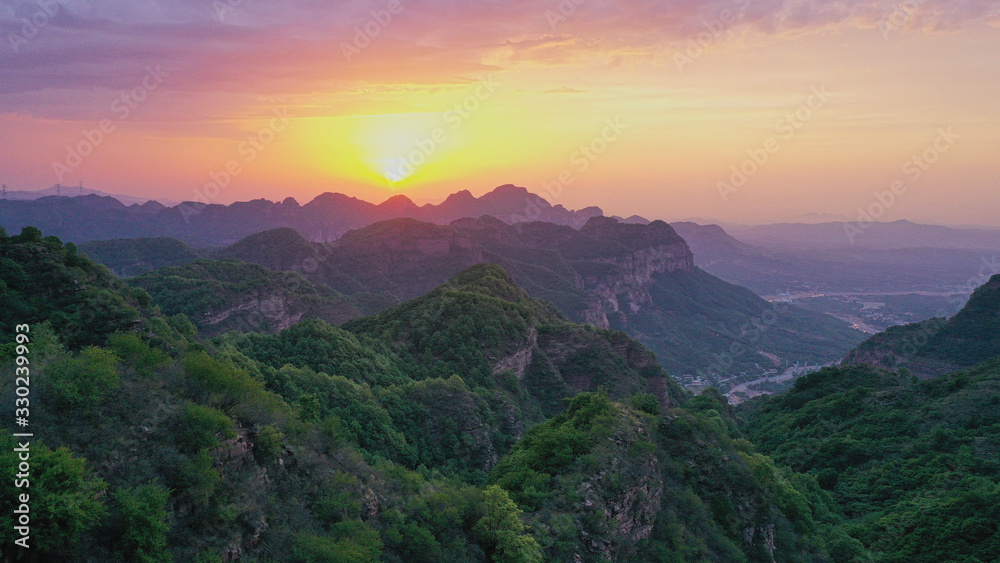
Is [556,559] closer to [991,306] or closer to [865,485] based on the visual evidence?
[865,485]

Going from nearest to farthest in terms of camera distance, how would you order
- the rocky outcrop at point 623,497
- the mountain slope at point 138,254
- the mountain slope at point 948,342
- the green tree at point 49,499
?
the green tree at point 49,499
the rocky outcrop at point 623,497
the mountain slope at point 948,342
the mountain slope at point 138,254

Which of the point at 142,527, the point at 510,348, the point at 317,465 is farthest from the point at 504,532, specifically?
the point at 510,348

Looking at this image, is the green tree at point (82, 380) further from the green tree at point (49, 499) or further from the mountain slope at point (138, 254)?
the mountain slope at point (138, 254)

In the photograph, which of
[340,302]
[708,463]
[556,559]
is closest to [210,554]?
[556,559]

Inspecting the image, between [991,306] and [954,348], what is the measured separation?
1263 cm

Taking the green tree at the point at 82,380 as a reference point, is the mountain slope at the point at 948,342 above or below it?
below

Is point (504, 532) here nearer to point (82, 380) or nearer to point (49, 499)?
point (49, 499)

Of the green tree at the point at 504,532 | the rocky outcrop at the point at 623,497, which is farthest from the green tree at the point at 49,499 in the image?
the rocky outcrop at the point at 623,497

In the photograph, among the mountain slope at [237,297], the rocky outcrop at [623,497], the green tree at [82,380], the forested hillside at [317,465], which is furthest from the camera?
the mountain slope at [237,297]

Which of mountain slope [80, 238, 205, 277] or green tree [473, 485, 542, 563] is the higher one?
mountain slope [80, 238, 205, 277]

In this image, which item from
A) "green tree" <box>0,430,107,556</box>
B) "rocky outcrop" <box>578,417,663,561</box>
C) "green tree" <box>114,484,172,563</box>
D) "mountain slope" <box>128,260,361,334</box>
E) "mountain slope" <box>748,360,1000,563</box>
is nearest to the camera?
"green tree" <box>0,430,107,556</box>

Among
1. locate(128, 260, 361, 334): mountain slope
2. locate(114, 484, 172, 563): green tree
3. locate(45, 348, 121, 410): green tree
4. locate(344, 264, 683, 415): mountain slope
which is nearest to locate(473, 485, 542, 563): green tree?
locate(114, 484, 172, 563): green tree

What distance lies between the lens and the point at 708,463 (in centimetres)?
3859

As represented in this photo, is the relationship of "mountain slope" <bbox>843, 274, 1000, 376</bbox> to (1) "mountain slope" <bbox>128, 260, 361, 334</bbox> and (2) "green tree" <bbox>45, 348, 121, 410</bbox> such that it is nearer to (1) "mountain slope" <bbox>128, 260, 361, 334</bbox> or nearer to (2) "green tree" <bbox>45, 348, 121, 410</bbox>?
(2) "green tree" <bbox>45, 348, 121, 410</bbox>
